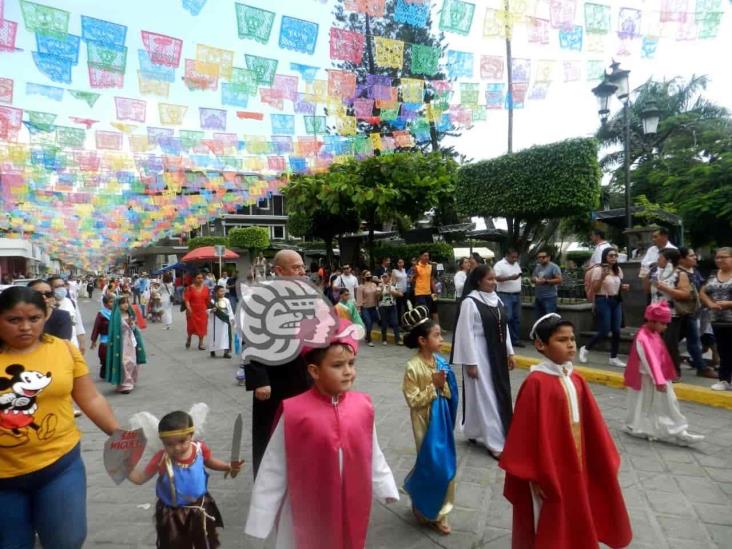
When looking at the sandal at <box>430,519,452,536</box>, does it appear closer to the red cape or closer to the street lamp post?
the red cape

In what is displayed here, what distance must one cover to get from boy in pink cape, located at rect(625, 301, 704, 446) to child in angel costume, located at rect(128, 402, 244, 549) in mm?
3564

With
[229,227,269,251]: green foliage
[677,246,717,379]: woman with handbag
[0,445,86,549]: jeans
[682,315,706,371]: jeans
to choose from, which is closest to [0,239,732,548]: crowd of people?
[0,445,86,549]: jeans

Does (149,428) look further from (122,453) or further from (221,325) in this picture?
(221,325)

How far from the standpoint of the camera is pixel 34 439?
76.3 inches

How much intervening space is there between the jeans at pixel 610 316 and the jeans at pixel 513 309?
1.51 m

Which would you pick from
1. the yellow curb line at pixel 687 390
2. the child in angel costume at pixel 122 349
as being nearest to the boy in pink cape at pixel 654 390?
the yellow curb line at pixel 687 390

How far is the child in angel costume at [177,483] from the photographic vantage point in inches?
87.0

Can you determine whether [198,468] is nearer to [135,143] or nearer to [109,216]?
[135,143]

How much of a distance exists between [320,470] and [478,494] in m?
1.75

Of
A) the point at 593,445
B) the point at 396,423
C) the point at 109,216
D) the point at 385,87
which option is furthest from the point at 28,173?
the point at 593,445

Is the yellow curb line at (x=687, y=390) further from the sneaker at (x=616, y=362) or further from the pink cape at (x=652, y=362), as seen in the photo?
the pink cape at (x=652, y=362)

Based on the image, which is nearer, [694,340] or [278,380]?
[278,380]
